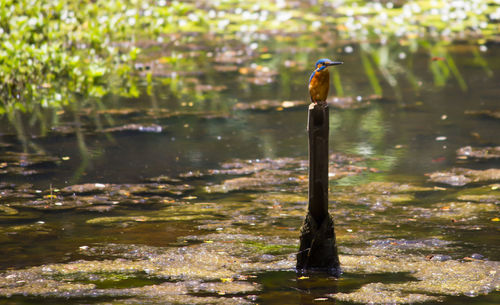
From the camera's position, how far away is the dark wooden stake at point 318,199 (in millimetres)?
6328

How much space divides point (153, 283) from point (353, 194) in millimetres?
3138

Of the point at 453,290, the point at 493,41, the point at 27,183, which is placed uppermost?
the point at 493,41

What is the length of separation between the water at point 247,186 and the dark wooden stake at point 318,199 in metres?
0.22

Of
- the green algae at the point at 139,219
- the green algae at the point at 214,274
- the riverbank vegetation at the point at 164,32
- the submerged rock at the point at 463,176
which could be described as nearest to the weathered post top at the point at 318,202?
the green algae at the point at 214,274

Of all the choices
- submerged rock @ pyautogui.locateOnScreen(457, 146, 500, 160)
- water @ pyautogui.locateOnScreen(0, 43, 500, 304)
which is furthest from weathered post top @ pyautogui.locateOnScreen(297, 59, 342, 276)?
submerged rock @ pyautogui.locateOnScreen(457, 146, 500, 160)

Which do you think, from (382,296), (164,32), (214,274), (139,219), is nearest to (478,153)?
(139,219)

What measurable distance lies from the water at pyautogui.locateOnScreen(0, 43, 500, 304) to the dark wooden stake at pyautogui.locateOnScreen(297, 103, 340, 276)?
0.73 ft

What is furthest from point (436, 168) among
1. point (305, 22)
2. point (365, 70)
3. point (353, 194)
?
point (305, 22)

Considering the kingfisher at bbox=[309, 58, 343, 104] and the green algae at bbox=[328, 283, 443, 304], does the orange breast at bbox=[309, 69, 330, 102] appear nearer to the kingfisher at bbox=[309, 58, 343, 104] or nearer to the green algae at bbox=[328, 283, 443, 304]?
the kingfisher at bbox=[309, 58, 343, 104]

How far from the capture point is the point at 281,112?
42.1 ft

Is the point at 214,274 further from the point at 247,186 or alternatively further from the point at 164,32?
the point at 164,32

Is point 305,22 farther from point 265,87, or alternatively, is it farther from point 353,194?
point 353,194

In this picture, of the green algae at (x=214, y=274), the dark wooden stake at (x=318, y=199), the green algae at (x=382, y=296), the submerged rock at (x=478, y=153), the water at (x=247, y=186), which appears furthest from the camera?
the submerged rock at (x=478, y=153)

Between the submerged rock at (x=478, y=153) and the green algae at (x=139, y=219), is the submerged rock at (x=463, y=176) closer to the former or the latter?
the submerged rock at (x=478, y=153)
